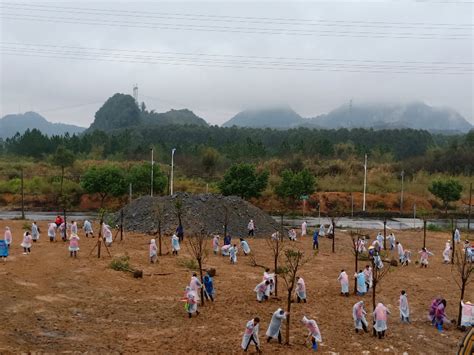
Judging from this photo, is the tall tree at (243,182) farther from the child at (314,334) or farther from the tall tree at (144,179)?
the child at (314,334)

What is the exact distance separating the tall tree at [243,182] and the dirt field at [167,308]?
80.7 feet

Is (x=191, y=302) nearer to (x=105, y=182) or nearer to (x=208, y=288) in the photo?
(x=208, y=288)

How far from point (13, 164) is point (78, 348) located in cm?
7053

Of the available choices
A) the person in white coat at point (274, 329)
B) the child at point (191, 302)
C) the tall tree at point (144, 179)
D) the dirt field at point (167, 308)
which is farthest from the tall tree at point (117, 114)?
the person in white coat at point (274, 329)

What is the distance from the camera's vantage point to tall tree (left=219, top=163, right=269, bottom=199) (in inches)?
1969

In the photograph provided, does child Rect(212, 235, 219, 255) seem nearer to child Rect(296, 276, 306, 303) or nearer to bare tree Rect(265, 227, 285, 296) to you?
bare tree Rect(265, 227, 285, 296)

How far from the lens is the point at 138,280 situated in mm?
20406

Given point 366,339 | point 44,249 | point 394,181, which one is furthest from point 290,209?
point 366,339

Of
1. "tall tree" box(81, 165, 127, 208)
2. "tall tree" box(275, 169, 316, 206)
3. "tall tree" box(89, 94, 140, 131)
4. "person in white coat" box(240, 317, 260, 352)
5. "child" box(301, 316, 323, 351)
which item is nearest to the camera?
"person in white coat" box(240, 317, 260, 352)

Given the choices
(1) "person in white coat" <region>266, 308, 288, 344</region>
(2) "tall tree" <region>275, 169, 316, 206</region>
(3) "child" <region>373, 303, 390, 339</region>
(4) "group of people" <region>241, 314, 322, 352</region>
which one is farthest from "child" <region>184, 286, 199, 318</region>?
(2) "tall tree" <region>275, 169, 316, 206</region>

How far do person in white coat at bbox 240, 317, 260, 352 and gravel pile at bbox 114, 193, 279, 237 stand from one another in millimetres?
18678

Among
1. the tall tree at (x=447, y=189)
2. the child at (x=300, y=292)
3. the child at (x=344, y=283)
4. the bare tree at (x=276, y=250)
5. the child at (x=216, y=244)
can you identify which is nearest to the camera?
the child at (x=300, y=292)

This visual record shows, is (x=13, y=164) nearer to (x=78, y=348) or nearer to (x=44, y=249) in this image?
(x=44, y=249)

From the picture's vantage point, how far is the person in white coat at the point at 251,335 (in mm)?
13070
